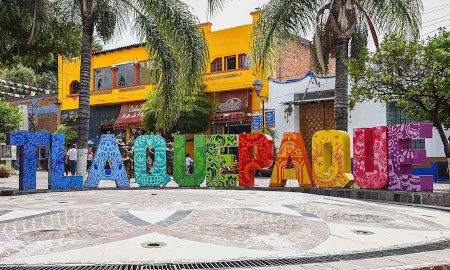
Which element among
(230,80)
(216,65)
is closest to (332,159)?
(230,80)

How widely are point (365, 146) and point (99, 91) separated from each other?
2542 cm

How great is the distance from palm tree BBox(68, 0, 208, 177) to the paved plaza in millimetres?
5128

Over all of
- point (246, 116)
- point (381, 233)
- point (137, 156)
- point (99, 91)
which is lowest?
point (381, 233)

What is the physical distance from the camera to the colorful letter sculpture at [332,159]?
488 inches

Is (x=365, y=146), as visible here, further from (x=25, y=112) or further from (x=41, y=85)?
(x=41, y=85)

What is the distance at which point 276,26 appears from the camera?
1357cm

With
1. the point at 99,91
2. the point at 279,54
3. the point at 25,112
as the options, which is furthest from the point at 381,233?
the point at 25,112

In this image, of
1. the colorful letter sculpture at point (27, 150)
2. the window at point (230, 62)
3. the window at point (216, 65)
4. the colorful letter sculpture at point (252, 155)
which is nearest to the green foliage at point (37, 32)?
the colorful letter sculpture at point (27, 150)

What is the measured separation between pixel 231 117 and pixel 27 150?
16181 millimetres

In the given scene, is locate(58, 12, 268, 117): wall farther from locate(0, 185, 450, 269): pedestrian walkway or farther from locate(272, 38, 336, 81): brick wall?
locate(0, 185, 450, 269): pedestrian walkway

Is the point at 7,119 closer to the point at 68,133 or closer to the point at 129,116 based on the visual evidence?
the point at 68,133

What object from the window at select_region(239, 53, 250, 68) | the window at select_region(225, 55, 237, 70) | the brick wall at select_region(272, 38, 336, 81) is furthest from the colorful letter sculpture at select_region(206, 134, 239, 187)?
the window at select_region(225, 55, 237, 70)

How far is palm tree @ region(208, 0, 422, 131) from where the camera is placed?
529 inches

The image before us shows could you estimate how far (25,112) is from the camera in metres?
37.6
